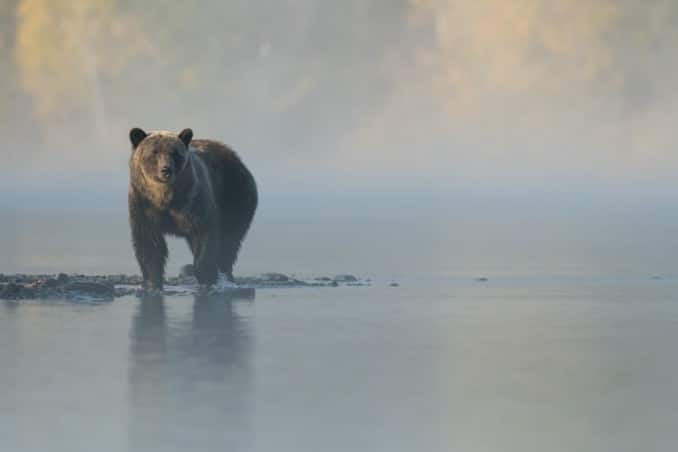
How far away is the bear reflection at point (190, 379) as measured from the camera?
36.1 ft

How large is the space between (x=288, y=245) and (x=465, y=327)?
19.2m

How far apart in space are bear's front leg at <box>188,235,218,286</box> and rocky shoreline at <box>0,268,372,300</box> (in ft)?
1.08

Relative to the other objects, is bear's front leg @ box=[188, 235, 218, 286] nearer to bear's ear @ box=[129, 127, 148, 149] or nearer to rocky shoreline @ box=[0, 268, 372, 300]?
rocky shoreline @ box=[0, 268, 372, 300]

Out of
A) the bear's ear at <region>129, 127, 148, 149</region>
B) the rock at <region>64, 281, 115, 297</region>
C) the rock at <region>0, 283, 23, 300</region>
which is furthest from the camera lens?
the bear's ear at <region>129, 127, 148, 149</region>

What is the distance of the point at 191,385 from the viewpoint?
13.1 meters

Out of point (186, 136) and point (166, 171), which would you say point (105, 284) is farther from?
point (186, 136)

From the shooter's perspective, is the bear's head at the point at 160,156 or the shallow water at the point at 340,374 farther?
the bear's head at the point at 160,156

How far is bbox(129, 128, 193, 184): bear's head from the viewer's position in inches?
786

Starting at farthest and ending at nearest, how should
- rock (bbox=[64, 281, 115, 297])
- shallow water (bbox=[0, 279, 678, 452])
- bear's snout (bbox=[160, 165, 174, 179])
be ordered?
rock (bbox=[64, 281, 115, 297]) → bear's snout (bbox=[160, 165, 174, 179]) → shallow water (bbox=[0, 279, 678, 452])

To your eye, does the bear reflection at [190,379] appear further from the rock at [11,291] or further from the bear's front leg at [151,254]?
the rock at [11,291]

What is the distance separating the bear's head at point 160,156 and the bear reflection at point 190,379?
1.81 meters

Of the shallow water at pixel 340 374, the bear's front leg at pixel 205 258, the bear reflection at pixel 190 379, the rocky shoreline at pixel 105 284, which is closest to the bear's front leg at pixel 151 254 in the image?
the rocky shoreline at pixel 105 284

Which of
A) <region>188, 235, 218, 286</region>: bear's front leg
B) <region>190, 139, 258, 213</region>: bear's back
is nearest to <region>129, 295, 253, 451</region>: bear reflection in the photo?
<region>188, 235, 218, 286</region>: bear's front leg

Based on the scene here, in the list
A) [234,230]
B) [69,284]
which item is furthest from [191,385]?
[234,230]
